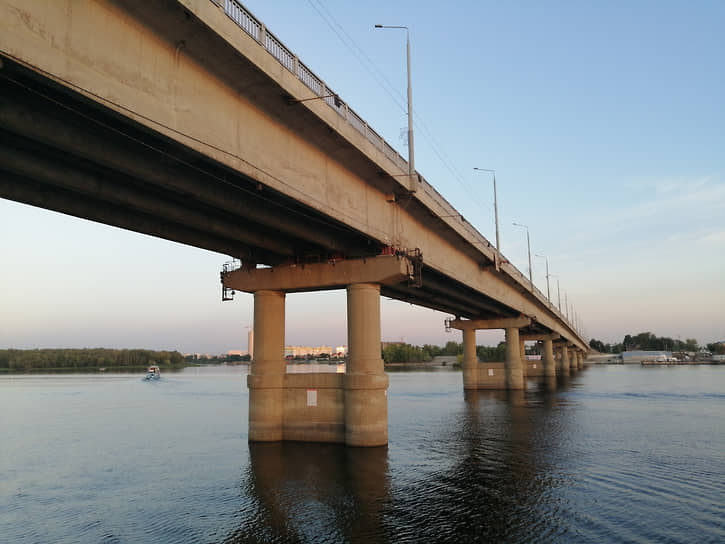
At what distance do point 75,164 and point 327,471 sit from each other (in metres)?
14.6

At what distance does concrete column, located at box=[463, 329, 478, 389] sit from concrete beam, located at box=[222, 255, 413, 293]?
45.0 meters

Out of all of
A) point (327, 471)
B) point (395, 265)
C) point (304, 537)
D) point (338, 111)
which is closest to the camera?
point (304, 537)

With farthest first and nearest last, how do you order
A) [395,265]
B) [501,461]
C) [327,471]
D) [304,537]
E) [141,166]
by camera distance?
[395,265] < [501,461] < [327,471] < [141,166] < [304,537]

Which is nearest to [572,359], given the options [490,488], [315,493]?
[490,488]

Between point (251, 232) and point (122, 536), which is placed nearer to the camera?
point (122, 536)

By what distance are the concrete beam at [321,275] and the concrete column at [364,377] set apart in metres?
0.79

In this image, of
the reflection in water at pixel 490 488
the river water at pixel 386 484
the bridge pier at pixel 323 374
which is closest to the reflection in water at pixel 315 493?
the river water at pixel 386 484

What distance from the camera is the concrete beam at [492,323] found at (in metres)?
68.0

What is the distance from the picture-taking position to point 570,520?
1516 centimetres

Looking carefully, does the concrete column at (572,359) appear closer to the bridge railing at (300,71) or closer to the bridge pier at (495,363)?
the bridge pier at (495,363)

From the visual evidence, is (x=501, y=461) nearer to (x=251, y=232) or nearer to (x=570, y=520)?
(x=570, y=520)

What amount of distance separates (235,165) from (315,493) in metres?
11.3

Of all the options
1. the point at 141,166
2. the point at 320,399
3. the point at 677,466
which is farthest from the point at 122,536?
the point at 677,466

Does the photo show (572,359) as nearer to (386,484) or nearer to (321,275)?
(321,275)
